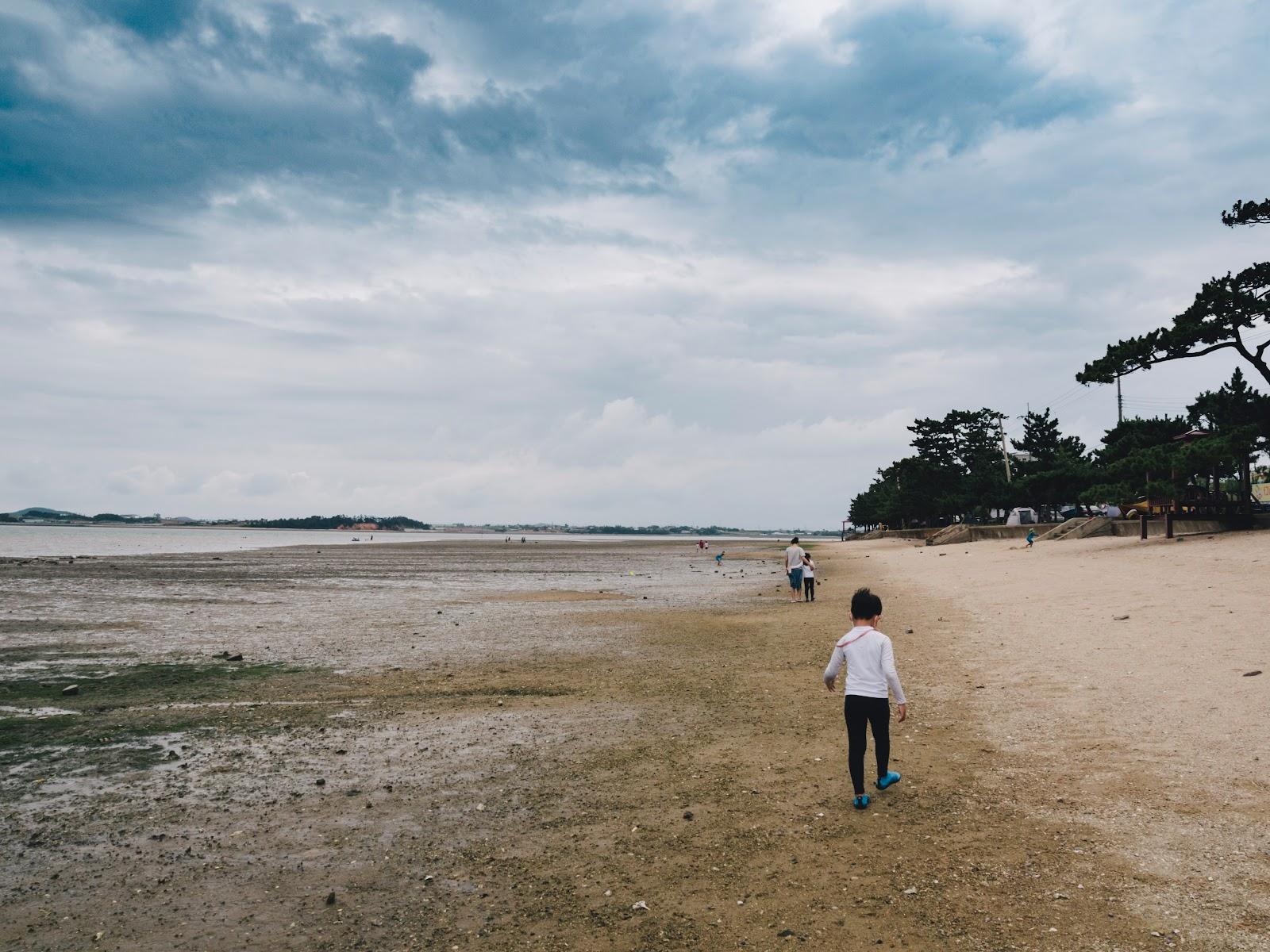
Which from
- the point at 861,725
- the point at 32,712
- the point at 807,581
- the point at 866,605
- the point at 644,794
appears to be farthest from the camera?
the point at 807,581

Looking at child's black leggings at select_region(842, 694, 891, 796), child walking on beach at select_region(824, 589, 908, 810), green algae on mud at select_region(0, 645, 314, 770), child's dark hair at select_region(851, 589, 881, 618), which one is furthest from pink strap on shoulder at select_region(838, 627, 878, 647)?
green algae on mud at select_region(0, 645, 314, 770)

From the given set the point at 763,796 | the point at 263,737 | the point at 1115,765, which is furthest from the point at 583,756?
the point at 1115,765

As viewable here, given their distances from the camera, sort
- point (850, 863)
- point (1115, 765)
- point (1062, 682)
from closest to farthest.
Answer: point (850, 863), point (1115, 765), point (1062, 682)

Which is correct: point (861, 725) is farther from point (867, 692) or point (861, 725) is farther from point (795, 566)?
point (795, 566)

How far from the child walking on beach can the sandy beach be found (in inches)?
14.5

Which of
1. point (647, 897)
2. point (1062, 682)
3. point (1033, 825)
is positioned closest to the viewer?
point (647, 897)

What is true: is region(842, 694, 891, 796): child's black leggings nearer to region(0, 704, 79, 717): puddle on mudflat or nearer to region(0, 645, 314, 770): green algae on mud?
region(0, 645, 314, 770): green algae on mud

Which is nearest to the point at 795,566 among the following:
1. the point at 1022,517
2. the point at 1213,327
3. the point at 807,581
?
the point at 807,581

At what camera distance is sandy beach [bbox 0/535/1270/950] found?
5488 mm

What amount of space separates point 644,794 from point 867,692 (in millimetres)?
2444

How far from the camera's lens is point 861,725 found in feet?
24.6

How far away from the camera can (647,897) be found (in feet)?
19.1

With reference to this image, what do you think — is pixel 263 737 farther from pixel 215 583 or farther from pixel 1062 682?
pixel 215 583

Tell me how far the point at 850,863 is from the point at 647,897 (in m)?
1.67
